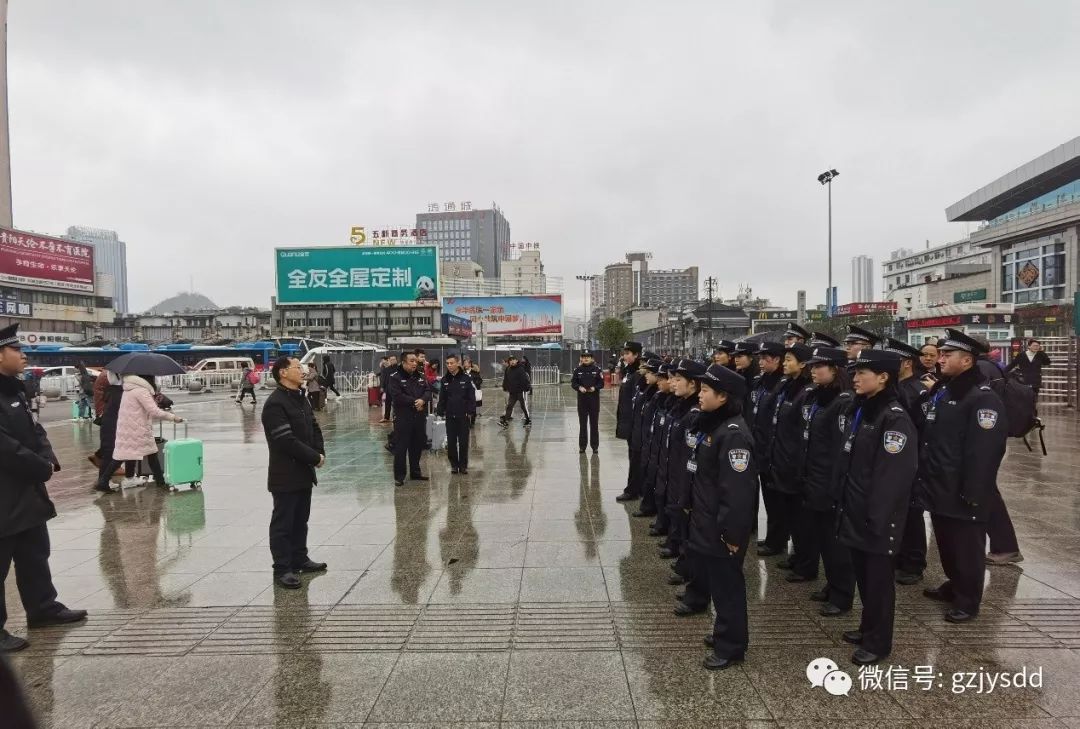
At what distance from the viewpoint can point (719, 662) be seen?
12.2ft

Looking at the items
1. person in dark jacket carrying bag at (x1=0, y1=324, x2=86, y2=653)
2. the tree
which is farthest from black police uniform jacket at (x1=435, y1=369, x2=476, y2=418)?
the tree

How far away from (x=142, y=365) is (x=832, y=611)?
869cm

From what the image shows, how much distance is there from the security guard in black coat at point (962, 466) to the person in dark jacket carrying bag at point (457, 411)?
637 centimetres

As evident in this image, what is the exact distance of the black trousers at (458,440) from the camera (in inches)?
380

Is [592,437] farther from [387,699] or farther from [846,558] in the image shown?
[387,699]

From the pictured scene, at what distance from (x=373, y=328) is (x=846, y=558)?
7832cm

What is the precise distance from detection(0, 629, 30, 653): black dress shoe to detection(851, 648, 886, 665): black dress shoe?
529cm

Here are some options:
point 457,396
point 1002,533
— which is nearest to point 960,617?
point 1002,533

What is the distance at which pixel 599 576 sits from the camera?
208 inches

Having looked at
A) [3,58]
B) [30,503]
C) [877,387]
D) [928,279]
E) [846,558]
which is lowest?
[846,558]

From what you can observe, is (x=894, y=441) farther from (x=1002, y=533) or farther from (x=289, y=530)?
(x=289, y=530)

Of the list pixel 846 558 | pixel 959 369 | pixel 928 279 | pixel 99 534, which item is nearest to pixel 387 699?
pixel 846 558

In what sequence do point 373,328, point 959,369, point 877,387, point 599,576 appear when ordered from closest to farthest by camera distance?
point 877,387 → point 959,369 → point 599,576 → point 373,328

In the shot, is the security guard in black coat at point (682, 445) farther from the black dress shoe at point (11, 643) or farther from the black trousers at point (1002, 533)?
the black dress shoe at point (11, 643)
